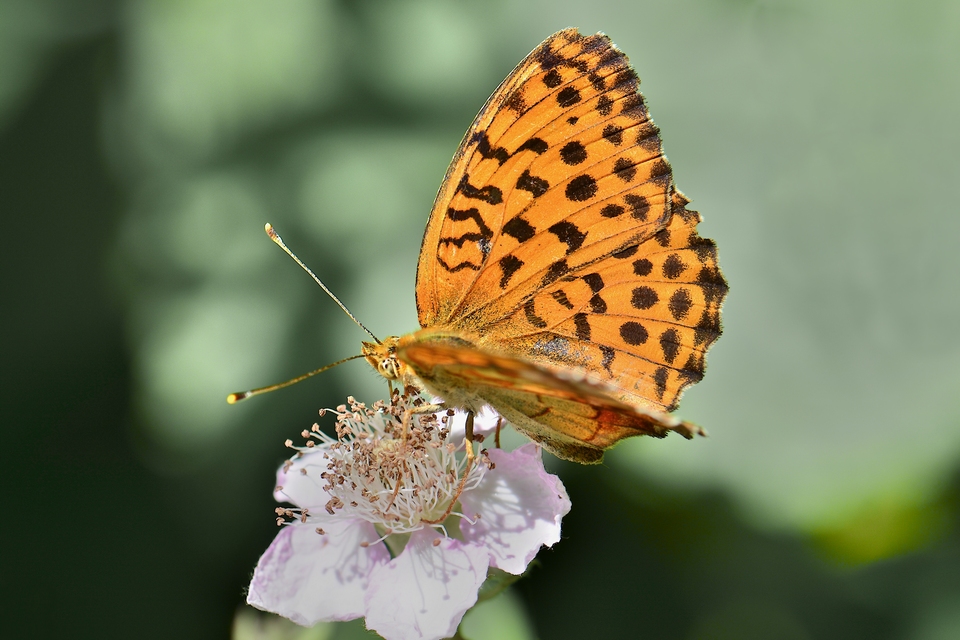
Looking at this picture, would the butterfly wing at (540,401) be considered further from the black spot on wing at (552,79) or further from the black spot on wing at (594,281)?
the black spot on wing at (552,79)

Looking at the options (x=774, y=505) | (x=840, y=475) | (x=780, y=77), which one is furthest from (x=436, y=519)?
(x=780, y=77)

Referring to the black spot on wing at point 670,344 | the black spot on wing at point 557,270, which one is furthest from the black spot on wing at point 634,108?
the black spot on wing at point 670,344

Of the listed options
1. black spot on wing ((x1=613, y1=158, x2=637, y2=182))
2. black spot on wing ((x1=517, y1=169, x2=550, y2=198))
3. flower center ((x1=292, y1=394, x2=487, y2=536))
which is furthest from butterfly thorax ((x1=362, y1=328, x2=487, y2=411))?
black spot on wing ((x1=613, y1=158, x2=637, y2=182))

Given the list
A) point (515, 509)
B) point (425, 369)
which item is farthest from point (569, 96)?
point (515, 509)

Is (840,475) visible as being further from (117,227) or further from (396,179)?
(117,227)

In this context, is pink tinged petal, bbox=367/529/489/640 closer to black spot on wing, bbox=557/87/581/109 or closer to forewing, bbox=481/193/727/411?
forewing, bbox=481/193/727/411
